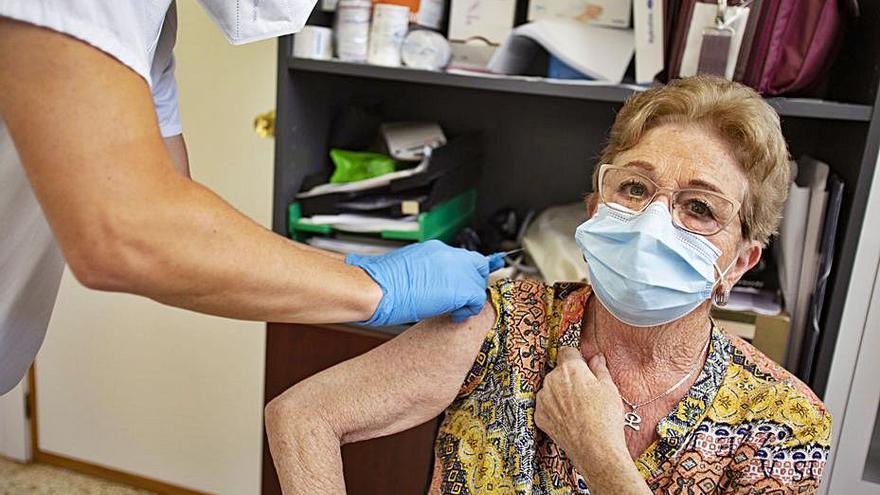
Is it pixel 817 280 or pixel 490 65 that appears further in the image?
pixel 490 65

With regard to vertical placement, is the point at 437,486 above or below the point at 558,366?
below

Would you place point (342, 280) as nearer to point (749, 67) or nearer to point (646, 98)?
point (646, 98)

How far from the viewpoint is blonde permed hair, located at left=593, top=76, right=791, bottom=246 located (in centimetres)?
119

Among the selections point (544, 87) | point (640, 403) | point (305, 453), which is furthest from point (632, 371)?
point (544, 87)

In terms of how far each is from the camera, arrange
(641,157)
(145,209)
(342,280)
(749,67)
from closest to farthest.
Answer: (145,209) < (342,280) < (641,157) < (749,67)

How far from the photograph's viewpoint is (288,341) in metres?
1.89

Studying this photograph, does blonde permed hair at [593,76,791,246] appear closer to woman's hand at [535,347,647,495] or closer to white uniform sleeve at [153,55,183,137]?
woman's hand at [535,347,647,495]

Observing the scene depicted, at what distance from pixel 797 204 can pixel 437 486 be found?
0.93 metres

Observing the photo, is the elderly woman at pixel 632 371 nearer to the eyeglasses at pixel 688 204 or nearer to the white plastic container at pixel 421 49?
the eyeglasses at pixel 688 204

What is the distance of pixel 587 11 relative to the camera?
1796 millimetres

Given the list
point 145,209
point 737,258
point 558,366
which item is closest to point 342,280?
point 145,209

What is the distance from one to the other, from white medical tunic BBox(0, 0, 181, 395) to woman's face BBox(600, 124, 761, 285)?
0.72 m

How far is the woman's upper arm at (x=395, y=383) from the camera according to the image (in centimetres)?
125

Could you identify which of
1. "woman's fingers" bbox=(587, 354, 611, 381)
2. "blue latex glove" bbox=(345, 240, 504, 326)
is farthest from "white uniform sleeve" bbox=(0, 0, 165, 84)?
"woman's fingers" bbox=(587, 354, 611, 381)
